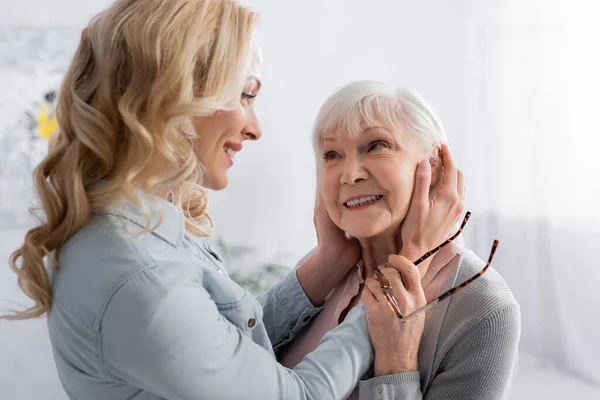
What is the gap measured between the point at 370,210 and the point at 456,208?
0.20m

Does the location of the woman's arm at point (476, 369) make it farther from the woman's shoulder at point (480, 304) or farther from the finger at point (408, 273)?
the finger at point (408, 273)

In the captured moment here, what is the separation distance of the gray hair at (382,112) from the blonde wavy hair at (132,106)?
408mm

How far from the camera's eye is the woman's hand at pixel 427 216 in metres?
1.46

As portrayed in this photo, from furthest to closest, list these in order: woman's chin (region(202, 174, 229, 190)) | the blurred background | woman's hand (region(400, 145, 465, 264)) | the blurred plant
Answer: the blurred plant, the blurred background, woman's hand (region(400, 145, 465, 264)), woman's chin (region(202, 174, 229, 190))

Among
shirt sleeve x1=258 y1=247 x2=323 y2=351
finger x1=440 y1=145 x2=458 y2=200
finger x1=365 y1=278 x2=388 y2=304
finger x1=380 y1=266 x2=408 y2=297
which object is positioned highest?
finger x1=440 y1=145 x2=458 y2=200

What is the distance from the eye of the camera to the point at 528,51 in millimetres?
3939

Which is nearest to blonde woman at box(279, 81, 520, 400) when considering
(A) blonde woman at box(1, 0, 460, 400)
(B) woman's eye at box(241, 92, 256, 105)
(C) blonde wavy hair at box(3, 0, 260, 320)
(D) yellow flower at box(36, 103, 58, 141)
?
(A) blonde woman at box(1, 0, 460, 400)

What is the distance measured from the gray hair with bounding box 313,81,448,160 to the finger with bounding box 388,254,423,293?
321 mm

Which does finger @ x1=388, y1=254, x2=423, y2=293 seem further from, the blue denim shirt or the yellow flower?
the yellow flower

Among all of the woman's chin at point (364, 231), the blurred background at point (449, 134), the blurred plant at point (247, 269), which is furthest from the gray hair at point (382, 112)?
the blurred plant at point (247, 269)

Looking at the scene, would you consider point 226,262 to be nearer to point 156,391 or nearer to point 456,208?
point 456,208

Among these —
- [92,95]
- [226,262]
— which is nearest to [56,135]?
→ [92,95]

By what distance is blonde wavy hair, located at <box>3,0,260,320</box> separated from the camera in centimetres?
114

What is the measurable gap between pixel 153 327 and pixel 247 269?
3.11 metres
